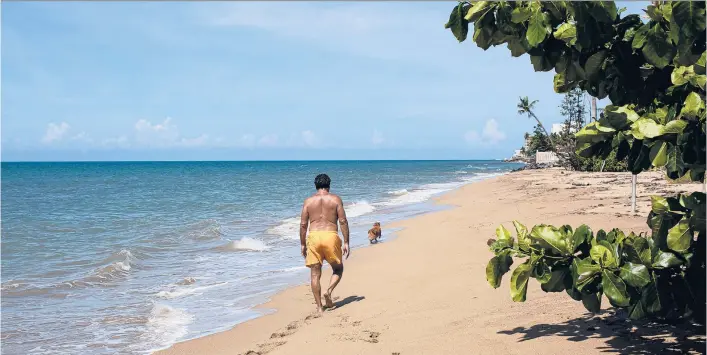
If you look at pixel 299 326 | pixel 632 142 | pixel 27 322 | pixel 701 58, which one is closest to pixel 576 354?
pixel 632 142

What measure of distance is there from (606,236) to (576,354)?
143 cm

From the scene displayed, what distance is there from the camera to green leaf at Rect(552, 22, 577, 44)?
3033 mm

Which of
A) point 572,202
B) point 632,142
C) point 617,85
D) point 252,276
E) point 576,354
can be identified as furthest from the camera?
point 572,202

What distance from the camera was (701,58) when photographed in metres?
2.81

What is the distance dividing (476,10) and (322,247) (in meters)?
4.80

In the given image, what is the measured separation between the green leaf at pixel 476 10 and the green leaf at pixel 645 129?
3.15ft

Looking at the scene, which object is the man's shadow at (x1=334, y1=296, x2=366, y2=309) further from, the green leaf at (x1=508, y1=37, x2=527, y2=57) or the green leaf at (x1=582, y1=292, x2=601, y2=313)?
the green leaf at (x1=508, y1=37, x2=527, y2=57)

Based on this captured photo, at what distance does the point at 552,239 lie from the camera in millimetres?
3270

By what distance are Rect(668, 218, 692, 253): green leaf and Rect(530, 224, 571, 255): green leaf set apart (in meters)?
0.52

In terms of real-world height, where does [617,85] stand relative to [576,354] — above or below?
above

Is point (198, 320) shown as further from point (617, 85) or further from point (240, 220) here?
point (240, 220)

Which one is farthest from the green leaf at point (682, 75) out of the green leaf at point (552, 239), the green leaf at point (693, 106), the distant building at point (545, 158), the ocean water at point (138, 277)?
the distant building at point (545, 158)

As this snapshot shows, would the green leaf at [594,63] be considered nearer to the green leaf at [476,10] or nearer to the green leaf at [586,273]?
the green leaf at [476,10]

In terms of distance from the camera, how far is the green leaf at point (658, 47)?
2932mm
